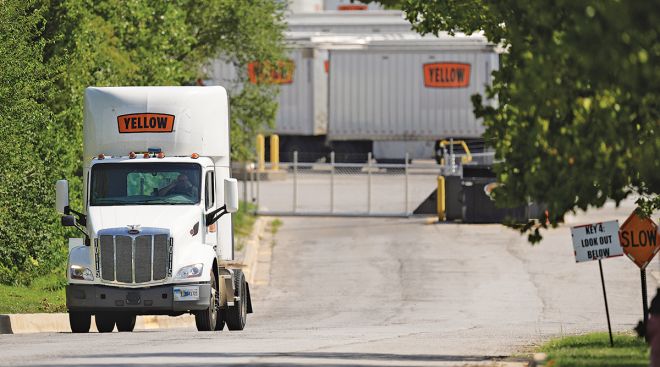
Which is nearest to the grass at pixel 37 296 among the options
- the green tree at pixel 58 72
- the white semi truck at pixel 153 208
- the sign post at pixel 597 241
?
the green tree at pixel 58 72

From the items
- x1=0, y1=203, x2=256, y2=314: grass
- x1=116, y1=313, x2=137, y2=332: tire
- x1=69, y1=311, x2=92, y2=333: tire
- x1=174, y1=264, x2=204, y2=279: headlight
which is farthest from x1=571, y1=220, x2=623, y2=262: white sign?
x1=0, y1=203, x2=256, y2=314: grass

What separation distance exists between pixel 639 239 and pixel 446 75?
38001 millimetres

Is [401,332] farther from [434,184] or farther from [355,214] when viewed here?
[434,184]

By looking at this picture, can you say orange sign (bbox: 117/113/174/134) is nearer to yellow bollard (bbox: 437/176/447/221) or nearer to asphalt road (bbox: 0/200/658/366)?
asphalt road (bbox: 0/200/658/366)

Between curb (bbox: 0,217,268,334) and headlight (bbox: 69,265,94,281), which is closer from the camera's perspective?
headlight (bbox: 69,265,94,281)

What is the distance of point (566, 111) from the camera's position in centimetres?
1266

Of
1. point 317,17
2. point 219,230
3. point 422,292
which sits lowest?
point 422,292

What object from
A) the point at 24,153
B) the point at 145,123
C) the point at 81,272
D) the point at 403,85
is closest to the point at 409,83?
the point at 403,85

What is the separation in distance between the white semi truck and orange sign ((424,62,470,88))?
117ft

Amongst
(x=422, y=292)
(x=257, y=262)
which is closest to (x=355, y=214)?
(x=257, y=262)

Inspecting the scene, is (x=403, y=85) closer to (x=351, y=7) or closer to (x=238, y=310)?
(x=351, y=7)

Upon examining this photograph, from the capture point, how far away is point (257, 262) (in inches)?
1409

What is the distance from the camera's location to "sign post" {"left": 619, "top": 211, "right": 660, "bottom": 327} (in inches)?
757

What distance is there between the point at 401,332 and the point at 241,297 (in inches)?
100
